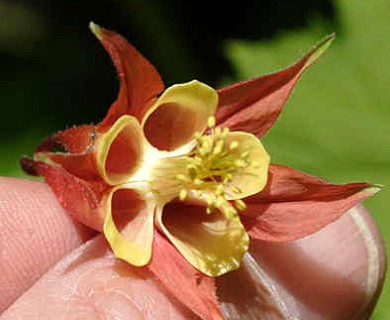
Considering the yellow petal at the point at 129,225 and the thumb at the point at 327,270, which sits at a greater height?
the yellow petal at the point at 129,225

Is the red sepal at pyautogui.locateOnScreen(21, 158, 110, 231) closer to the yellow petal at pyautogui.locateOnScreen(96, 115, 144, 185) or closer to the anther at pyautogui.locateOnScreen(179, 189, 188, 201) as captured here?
the yellow petal at pyautogui.locateOnScreen(96, 115, 144, 185)

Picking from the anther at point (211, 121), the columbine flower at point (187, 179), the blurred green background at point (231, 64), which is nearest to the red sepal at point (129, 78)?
the columbine flower at point (187, 179)

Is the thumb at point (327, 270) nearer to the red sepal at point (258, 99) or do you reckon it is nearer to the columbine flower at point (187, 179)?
the columbine flower at point (187, 179)

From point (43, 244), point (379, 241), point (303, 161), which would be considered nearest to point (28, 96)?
point (303, 161)

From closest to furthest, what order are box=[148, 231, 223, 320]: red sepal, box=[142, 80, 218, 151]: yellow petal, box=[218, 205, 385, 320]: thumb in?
box=[148, 231, 223, 320]: red sepal → box=[142, 80, 218, 151]: yellow petal → box=[218, 205, 385, 320]: thumb

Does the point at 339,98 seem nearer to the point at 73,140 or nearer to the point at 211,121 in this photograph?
the point at 211,121

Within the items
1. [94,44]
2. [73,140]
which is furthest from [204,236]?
[94,44]

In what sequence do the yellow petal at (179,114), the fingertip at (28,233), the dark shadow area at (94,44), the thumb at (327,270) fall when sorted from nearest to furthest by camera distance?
the yellow petal at (179,114)
the fingertip at (28,233)
the thumb at (327,270)
the dark shadow area at (94,44)

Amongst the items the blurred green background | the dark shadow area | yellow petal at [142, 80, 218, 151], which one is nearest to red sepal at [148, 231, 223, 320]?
yellow petal at [142, 80, 218, 151]
